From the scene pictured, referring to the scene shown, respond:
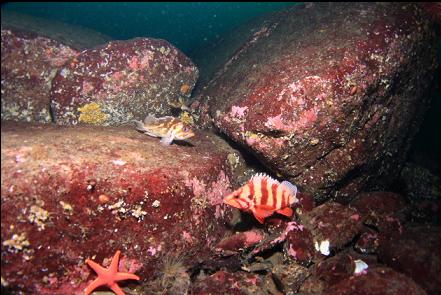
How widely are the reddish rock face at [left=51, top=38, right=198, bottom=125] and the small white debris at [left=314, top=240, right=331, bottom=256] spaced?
4137mm

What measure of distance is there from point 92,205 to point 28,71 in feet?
10.1

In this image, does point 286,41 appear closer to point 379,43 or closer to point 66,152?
point 379,43

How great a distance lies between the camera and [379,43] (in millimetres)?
5637

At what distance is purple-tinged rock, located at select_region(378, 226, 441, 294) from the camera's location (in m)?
4.84

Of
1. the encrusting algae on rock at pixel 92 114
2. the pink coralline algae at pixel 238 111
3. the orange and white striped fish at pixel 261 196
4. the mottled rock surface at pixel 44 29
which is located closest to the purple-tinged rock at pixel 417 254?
the orange and white striped fish at pixel 261 196

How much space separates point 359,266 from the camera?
4.98 meters

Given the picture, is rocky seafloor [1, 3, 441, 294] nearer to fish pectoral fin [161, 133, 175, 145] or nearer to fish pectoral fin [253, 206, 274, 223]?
fish pectoral fin [161, 133, 175, 145]

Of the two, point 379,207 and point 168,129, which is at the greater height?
point 168,129

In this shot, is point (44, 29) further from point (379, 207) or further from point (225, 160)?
point (379, 207)

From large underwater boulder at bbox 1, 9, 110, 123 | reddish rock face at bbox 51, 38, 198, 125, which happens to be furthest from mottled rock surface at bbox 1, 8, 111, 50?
reddish rock face at bbox 51, 38, 198, 125

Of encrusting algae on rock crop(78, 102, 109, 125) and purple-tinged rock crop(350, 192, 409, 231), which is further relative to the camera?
purple-tinged rock crop(350, 192, 409, 231)

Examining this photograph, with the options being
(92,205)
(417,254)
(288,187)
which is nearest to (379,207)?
(417,254)

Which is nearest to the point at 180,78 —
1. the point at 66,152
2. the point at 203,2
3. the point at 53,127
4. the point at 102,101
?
the point at 102,101

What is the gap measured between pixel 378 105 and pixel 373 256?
9.47ft
